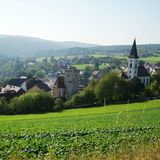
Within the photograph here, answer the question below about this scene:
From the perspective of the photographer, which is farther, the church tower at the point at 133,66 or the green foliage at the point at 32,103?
the church tower at the point at 133,66

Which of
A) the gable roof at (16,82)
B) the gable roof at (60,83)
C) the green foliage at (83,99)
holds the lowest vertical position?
the gable roof at (16,82)

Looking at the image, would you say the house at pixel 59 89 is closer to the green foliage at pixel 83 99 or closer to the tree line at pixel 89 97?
the tree line at pixel 89 97

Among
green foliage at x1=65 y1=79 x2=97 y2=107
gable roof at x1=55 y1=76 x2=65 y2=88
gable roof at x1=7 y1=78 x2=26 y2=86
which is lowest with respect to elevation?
gable roof at x1=7 y1=78 x2=26 y2=86

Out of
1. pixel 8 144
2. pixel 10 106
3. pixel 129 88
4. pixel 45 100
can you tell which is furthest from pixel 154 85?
pixel 8 144

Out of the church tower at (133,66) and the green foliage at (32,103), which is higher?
the church tower at (133,66)

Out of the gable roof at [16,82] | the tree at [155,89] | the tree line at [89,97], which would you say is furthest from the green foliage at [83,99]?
the gable roof at [16,82]

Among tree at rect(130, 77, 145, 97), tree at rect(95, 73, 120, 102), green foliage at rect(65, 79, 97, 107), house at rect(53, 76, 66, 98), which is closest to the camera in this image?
green foliage at rect(65, 79, 97, 107)

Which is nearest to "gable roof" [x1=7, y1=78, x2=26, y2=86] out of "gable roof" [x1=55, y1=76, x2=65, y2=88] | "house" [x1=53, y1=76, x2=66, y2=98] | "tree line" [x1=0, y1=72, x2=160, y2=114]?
"gable roof" [x1=55, y1=76, x2=65, y2=88]

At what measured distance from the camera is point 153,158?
7984mm

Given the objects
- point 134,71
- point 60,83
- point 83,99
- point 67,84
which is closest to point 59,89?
point 60,83

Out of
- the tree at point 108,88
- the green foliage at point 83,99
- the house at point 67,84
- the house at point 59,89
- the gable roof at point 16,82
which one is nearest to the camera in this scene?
the green foliage at point 83,99

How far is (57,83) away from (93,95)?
1159 cm

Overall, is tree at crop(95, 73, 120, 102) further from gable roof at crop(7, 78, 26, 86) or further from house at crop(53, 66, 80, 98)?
gable roof at crop(7, 78, 26, 86)

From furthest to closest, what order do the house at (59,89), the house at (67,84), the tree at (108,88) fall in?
the house at (67,84)
the house at (59,89)
the tree at (108,88)
